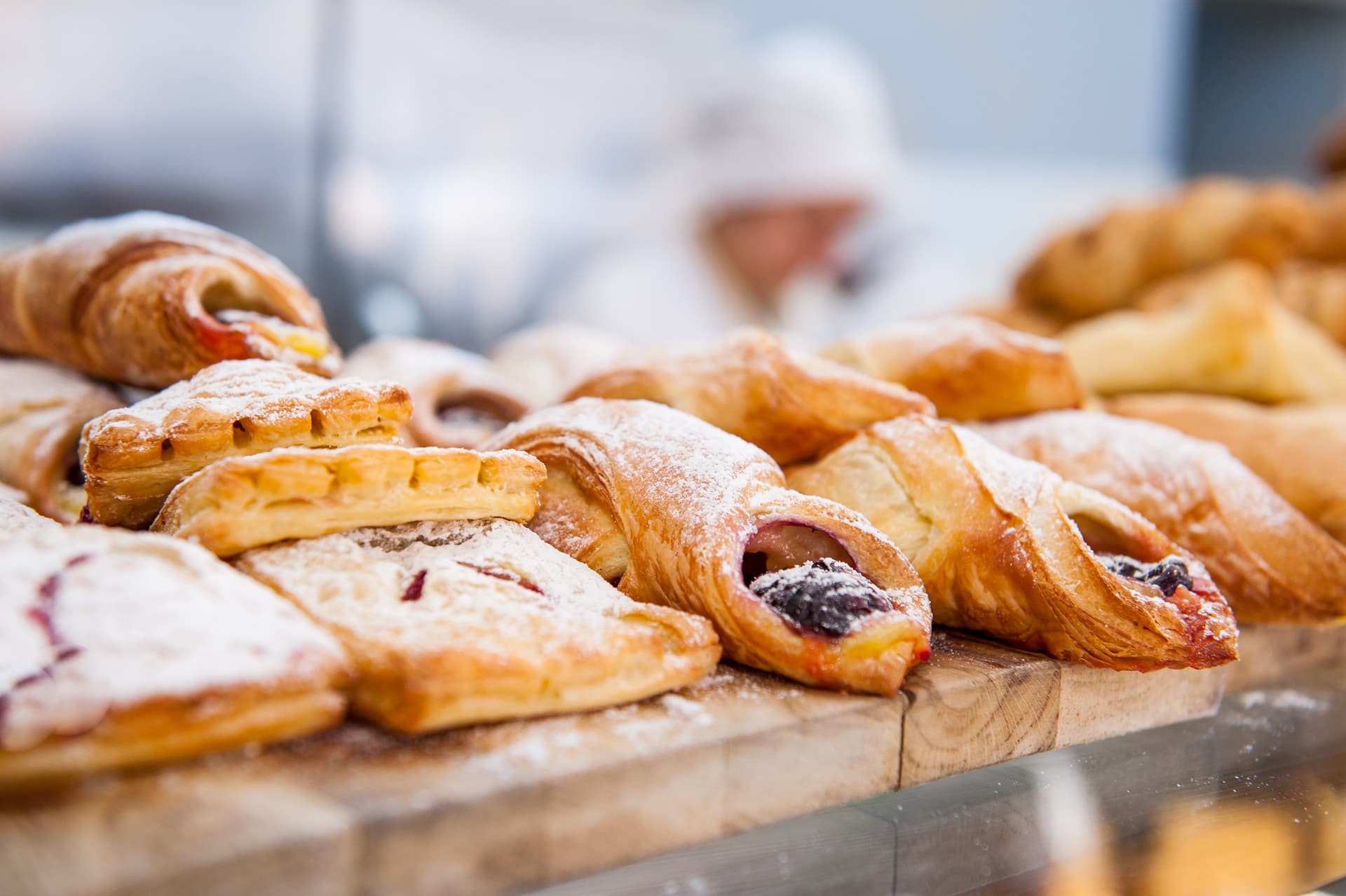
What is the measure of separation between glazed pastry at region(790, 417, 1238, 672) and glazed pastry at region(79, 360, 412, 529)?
56 centimetres

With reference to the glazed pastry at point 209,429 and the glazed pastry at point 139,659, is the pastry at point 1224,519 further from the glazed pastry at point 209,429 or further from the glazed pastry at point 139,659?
the glazed pastry at point 139,659

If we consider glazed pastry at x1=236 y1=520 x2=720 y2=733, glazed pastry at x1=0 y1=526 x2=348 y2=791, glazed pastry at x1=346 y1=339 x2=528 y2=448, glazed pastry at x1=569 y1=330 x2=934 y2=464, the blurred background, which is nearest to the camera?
glazed pastry at x1=0 y1=526 x2=348 y2=791

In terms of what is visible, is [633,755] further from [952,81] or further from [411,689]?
[952,81]

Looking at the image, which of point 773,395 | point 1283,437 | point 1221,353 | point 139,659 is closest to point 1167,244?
point 1221,353

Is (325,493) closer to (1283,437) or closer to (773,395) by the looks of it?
(773,395)

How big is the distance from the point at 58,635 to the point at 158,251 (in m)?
0.71

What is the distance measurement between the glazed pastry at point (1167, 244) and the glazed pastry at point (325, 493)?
7.39ft

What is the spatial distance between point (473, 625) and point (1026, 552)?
0.61 metres

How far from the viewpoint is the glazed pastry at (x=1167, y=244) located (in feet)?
9.13

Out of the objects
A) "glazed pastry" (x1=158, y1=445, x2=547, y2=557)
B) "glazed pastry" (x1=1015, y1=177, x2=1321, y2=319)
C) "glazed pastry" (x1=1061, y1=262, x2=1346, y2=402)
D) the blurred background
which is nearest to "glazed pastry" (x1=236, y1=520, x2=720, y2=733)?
"glazed pastry" (x1=158, y1=445, x2=547, y2=557)

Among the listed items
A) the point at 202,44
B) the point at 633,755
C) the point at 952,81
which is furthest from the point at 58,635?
the point at 952,81

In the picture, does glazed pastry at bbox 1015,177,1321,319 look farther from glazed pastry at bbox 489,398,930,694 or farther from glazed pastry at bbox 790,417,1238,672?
glazed pastry at bbox 489,398,930,694

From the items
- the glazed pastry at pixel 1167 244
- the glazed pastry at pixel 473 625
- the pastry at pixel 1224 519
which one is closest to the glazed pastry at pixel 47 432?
the glazed pastry at pixel 473 625

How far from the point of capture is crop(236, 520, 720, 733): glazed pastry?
849 millimetres
